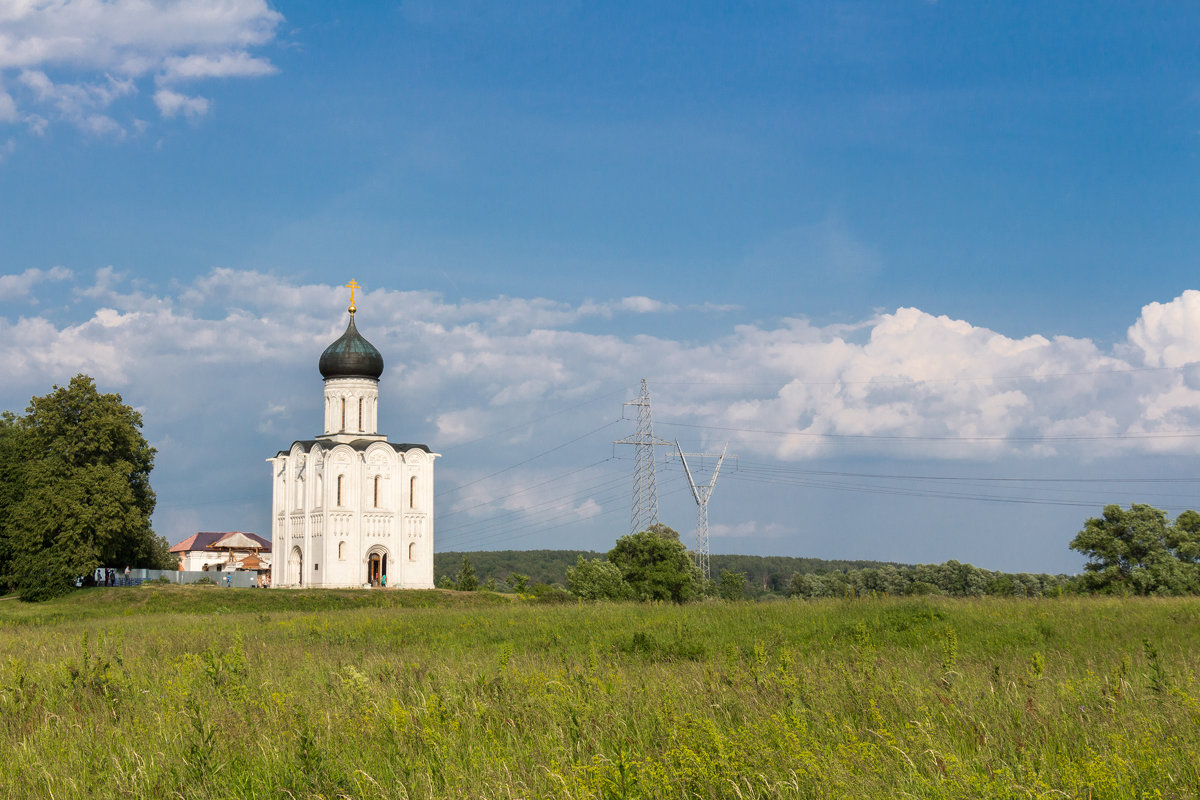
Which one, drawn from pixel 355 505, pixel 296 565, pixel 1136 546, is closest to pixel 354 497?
pixel 355 505

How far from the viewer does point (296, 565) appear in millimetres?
59250

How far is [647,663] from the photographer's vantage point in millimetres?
13570

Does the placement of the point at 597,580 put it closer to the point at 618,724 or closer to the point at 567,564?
the point at 618,724

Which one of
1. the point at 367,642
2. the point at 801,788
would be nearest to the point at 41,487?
the point at 367,642

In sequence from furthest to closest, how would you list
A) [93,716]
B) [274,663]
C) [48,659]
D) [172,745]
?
[48,659], [274,663], [93,716], [172,745]

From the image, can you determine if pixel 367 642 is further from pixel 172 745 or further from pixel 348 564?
pixel 348 564

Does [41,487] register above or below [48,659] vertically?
above

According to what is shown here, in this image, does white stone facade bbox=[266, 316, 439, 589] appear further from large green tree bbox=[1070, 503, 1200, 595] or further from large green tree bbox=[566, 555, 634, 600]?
large green tree bbox=[1070, 503, 1200, 595]

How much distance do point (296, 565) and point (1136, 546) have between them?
44.7m

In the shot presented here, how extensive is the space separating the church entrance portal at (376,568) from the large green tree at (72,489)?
11873 millimetres

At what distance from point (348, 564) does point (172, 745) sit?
50.0m

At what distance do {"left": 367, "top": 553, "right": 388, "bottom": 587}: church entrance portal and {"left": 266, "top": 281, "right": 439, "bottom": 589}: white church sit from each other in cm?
6

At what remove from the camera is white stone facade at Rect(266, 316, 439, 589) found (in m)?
56.9

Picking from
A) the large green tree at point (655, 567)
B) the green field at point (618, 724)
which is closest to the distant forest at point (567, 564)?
the large green tree at point (655, 567)
